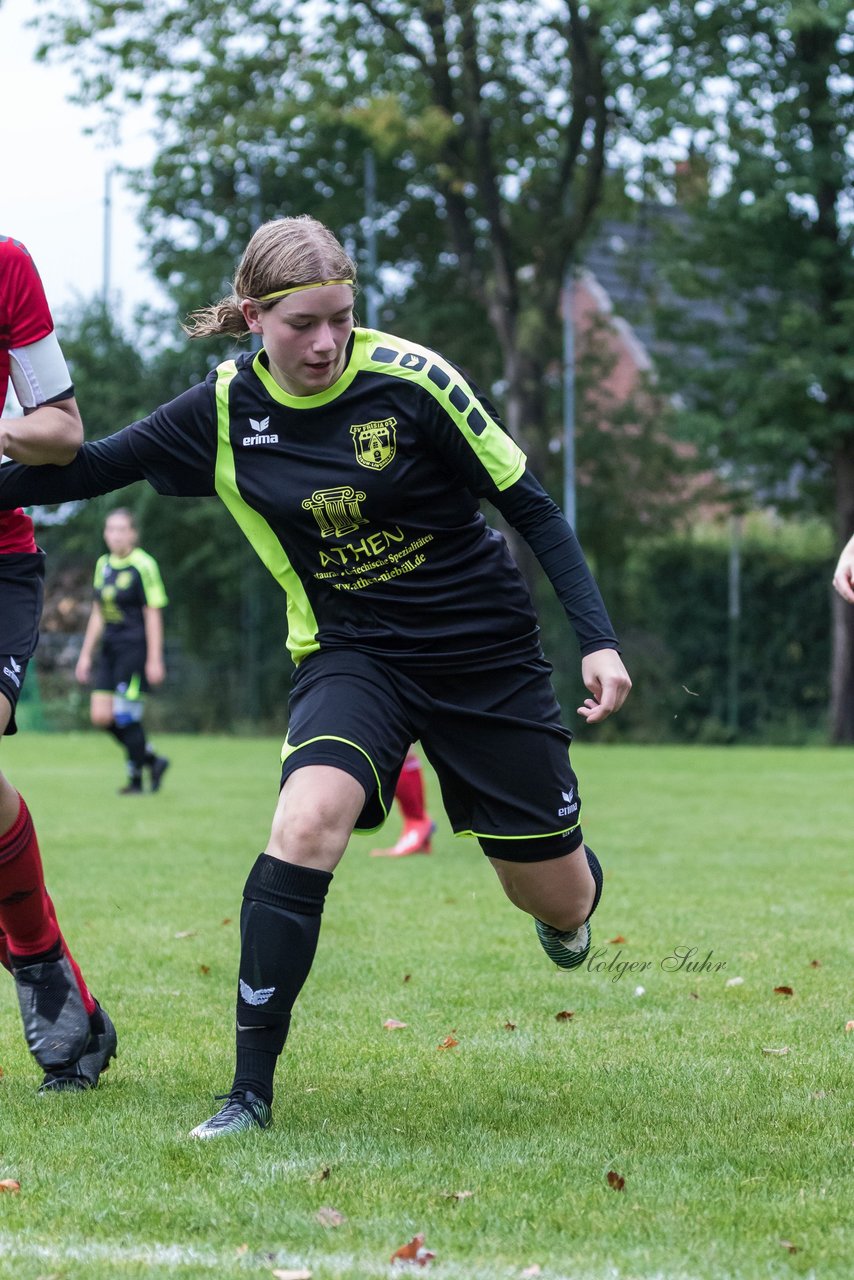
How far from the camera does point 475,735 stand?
4.30 metres

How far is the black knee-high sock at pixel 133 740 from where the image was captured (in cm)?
1405

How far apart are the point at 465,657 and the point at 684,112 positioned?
732 inches

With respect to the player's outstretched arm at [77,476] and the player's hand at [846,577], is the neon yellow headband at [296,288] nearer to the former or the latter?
the player's outstretched arm at [77,476]

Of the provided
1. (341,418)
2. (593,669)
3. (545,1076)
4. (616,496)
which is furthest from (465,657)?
(616,496)

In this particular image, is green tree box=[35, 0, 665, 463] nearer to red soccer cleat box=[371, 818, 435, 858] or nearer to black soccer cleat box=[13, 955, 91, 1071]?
red soccer cleat box=[371, 818, 435, 858]

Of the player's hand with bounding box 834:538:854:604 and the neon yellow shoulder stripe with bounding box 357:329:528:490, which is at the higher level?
the neon yellow shoulder stripe with bounding box 357:329:528:490

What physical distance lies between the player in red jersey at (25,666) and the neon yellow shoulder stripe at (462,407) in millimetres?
803

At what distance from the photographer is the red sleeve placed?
413 cm

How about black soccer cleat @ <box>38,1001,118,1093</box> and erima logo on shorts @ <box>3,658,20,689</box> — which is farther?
black soccer cleat @ <box>38,1001,118,1093</box>

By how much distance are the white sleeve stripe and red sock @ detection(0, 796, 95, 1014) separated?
1060 millimetres

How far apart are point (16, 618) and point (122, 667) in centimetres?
979

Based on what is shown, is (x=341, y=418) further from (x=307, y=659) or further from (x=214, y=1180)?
(x=214, y=1180)

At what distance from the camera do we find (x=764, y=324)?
2439 centimetres

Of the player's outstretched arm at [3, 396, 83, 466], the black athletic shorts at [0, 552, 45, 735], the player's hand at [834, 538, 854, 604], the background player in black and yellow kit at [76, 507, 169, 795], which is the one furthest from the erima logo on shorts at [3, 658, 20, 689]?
the background player in black and yellow kit at [76, 507, 169, 795]
